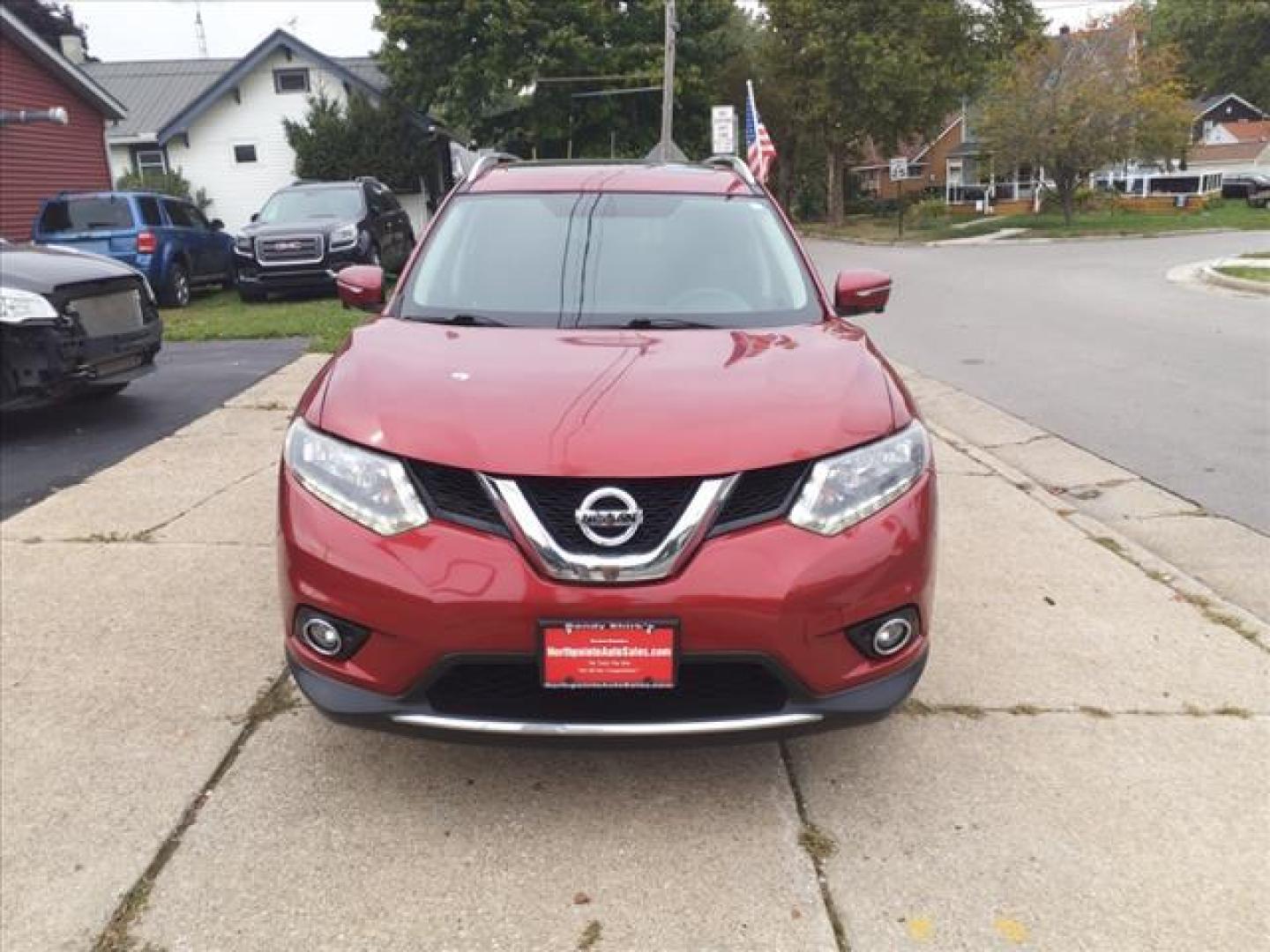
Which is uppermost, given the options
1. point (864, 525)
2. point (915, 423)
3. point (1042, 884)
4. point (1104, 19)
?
point (1104, 19)

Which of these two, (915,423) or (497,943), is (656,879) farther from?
(915,423)

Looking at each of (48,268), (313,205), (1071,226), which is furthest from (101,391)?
(1071,226)

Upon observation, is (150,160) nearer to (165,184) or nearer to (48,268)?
(165,184)

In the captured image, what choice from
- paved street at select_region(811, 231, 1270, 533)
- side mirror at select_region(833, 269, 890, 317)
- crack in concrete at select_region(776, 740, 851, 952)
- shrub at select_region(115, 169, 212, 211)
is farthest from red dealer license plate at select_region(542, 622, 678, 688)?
shrub at select_region(115, 169, 212, 211)

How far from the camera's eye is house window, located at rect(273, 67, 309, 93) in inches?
1214

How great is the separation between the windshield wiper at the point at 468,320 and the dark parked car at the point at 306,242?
37.7 ft

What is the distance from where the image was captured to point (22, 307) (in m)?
6.16

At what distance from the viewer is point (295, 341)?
11125 millimetres

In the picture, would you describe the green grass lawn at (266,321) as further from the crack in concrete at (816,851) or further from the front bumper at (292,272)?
the crack in concrete at (816,851)

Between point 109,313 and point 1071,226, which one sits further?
point 1071,226

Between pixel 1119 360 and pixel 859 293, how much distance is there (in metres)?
6.76

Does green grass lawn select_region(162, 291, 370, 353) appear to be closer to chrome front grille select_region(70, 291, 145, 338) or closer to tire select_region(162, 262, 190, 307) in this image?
tire select_region(162, 262, 190, 307)

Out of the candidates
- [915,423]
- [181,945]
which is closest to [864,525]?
[915,423]

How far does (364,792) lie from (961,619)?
2.37m
